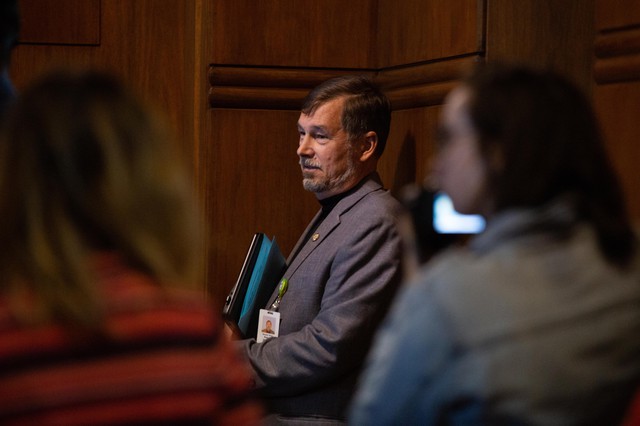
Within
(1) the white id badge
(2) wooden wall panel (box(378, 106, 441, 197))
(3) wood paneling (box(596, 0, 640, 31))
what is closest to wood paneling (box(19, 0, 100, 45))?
Answer: (2) wooden wall panel (box(378, 106, 441, 197))

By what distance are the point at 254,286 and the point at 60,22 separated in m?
1.46

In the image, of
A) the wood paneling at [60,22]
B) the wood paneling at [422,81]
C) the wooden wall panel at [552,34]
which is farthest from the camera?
the wood paneling at [60,22]

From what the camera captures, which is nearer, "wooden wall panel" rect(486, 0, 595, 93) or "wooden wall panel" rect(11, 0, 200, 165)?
"wooden wall panel" rect(486, 0, 595, 93)

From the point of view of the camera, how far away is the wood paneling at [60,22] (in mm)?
3996

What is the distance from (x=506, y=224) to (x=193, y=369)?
528 mm

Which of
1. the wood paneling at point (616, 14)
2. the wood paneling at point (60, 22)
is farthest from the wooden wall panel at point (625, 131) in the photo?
the wood paneling at point (60, 22)

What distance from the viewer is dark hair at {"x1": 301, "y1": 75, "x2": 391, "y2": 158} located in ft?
11.2

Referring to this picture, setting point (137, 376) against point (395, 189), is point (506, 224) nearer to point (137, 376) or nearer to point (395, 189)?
point (137, 376)

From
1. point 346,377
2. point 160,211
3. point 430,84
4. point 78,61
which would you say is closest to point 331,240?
point 346,377

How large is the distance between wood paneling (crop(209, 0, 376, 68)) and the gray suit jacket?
94 centimetres

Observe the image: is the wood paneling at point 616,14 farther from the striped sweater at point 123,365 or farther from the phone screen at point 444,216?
the striped sweater at point 123,365

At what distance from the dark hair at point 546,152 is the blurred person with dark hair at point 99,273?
51 cm

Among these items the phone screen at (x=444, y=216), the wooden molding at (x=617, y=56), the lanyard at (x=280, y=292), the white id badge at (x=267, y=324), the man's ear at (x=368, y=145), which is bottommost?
the white id badge at (x=267, y=324)

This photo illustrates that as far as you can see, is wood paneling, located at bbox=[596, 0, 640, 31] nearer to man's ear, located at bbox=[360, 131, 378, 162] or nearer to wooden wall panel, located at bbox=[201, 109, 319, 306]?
man's ear, located at bbox=[360, 131, 378, 162]
